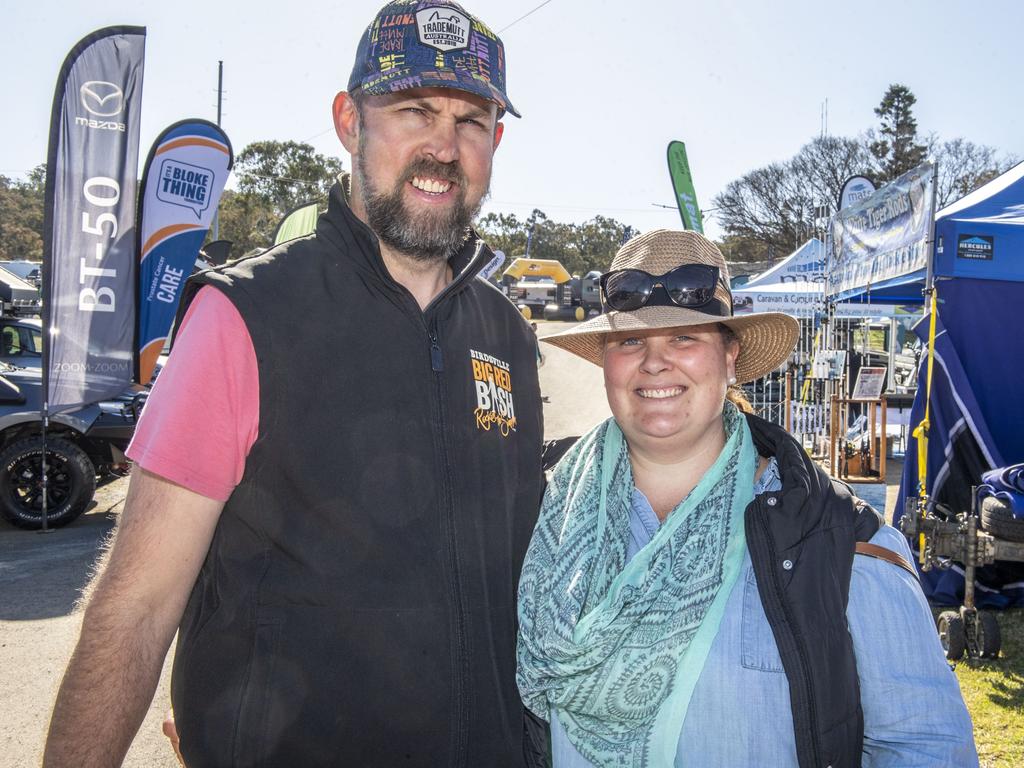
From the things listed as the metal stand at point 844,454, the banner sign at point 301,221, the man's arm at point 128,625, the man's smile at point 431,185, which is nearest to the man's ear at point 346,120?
the man's smile at point 431,185

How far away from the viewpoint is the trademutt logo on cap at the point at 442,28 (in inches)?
70.5

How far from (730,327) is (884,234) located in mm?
5475

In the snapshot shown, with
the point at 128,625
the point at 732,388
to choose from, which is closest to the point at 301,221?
the point at 732,388

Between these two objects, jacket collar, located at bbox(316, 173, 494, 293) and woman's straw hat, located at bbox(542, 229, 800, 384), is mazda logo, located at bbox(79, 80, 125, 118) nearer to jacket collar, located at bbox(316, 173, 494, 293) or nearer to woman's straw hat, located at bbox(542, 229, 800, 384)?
jacket collar, located at bbox(316, 173, 494, 293)

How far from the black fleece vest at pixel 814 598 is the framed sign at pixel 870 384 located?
8.44 metres

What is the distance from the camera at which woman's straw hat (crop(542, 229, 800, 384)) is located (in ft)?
6.25

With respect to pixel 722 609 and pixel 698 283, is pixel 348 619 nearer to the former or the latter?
pixel 722 609

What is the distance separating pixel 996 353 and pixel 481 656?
19.4ft

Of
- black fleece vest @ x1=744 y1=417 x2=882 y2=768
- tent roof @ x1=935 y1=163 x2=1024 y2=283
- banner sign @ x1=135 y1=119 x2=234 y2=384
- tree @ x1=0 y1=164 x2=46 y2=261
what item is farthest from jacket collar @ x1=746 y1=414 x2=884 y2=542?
tree @ x1=0 y1=164 x2=46 y2=261

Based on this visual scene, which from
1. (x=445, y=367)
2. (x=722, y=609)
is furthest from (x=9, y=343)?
(x=722, y=609)

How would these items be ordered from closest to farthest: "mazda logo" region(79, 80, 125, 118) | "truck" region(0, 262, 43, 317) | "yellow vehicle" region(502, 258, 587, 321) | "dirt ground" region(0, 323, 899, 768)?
"dirt ground" region(0, 323, 899, 768)
"mazda logo" region(79, 80, 125, 118)
"truck" region(0, 262, 43, 317)
"yellow vehicle" region(502, 258, 587, 321)

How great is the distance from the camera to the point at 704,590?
1.64m

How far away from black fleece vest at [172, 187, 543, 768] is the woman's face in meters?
0.43

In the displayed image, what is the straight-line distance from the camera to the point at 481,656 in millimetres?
1697
